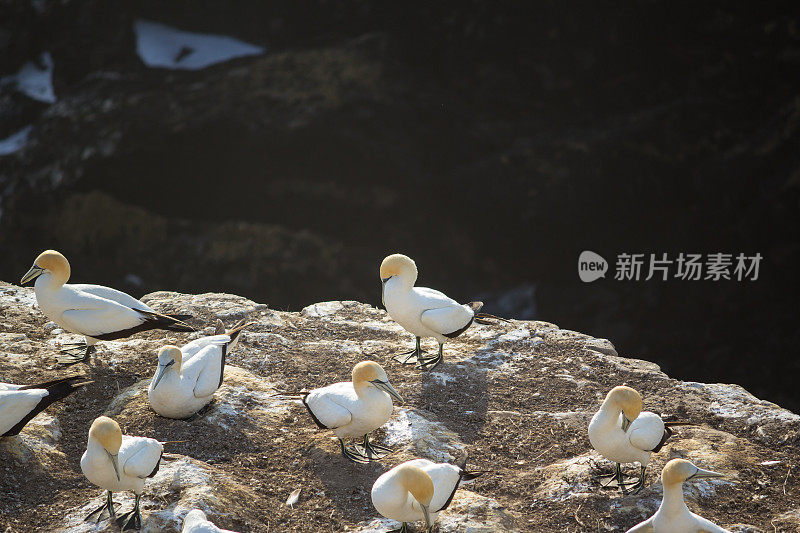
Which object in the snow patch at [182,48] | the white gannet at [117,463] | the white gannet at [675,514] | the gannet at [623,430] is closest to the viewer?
the white gannet at [675,514]

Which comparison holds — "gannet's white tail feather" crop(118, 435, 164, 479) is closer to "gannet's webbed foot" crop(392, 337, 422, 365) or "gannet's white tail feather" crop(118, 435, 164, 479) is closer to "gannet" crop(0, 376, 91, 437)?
"gannet" crop(0, 376, 91, 437)

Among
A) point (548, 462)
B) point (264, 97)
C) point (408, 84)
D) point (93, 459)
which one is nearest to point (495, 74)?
point (408, 84)

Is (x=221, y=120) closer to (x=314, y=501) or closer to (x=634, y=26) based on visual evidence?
(x=634, y=26)

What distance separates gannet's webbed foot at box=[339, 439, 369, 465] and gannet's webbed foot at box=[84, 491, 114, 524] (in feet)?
5.04

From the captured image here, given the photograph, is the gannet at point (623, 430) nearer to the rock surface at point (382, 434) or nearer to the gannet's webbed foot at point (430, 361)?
the rock surface at point (382, 434)

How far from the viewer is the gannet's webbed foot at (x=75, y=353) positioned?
670 centimetres

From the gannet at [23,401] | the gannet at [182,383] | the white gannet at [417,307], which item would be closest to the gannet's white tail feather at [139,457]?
the gannet at [182,383]

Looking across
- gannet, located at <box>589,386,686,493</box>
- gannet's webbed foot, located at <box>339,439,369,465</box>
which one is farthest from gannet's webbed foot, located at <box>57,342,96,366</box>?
gannet, located at <box>589,386,686,493</box>

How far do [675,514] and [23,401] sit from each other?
13.5 feet

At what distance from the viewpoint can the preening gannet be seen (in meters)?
5.31

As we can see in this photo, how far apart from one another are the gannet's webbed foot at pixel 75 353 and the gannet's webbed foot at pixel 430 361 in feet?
9.37

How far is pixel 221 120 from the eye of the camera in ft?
55.0

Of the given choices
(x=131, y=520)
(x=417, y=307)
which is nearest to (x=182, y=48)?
(x=417, y=307)

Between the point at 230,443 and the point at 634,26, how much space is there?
45.3ft
